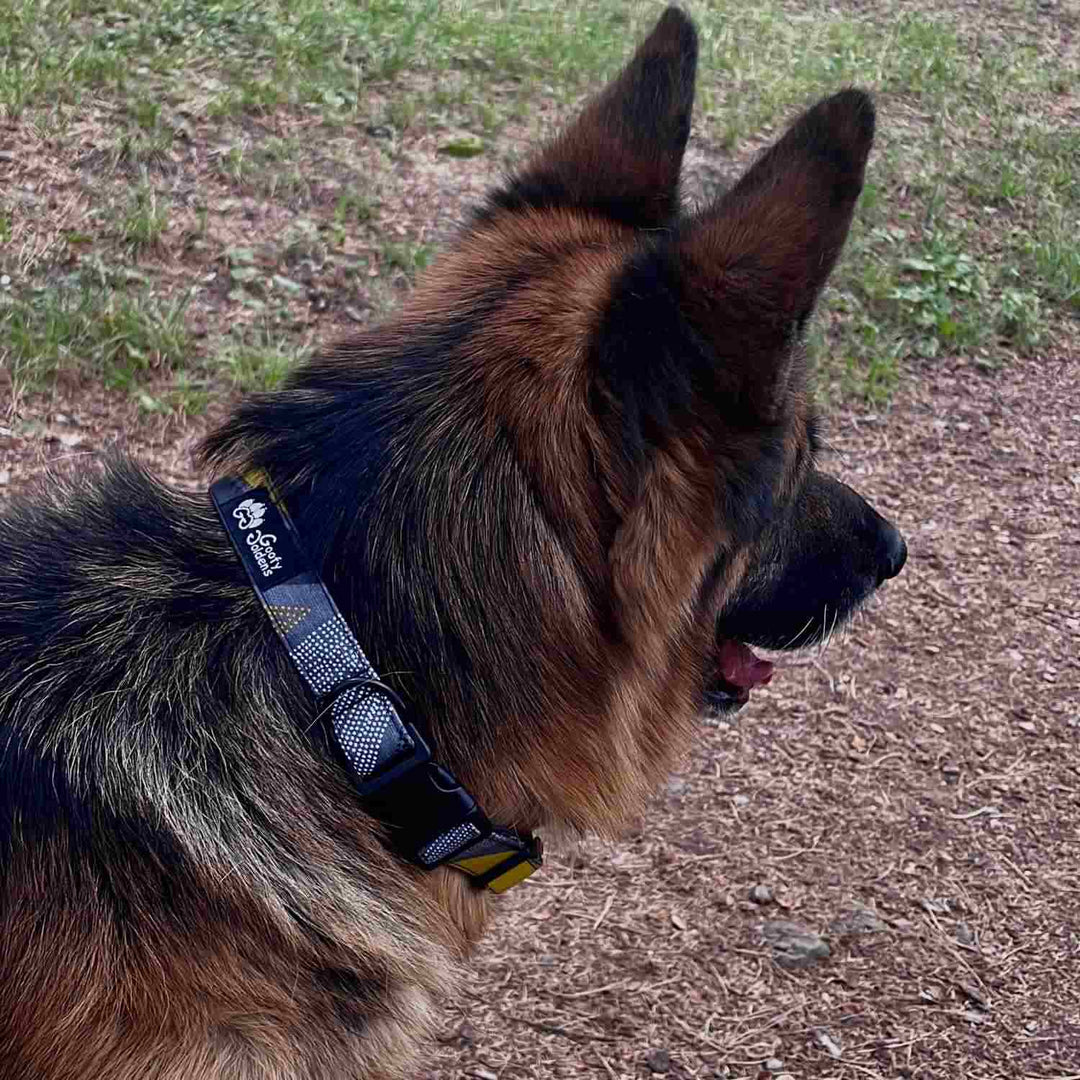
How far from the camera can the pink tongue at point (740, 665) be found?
2.70m

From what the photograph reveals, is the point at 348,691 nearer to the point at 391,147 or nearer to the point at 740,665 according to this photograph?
the point at 740,665

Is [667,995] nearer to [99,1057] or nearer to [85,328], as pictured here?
[99,1057]

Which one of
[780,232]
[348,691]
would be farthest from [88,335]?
[780,232]

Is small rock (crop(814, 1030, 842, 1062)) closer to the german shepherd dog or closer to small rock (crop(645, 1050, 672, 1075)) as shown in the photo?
small rock (crop(645, 1050, 672, 1075))

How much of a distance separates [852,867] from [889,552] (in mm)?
1447

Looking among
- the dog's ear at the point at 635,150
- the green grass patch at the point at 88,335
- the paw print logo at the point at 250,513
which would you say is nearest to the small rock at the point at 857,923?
the dog's ear at the point at 635,150

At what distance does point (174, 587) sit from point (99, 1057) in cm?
77

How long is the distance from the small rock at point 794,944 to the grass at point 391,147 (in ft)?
9.20

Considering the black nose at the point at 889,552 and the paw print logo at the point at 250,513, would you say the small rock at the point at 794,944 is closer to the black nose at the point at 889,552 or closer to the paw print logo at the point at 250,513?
the black nose at the point at 889,552

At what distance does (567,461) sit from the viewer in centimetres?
217

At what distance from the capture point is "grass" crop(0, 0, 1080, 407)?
528 centimetres

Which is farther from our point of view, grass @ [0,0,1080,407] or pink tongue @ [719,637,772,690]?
grass @ [0,0,1080,407]

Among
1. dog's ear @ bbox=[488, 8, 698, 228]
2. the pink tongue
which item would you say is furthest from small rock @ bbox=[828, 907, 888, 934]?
dog's ear @ bbox=[488, 8, 698, 228]

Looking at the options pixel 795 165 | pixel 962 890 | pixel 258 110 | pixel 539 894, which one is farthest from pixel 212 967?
pixel 258 110
